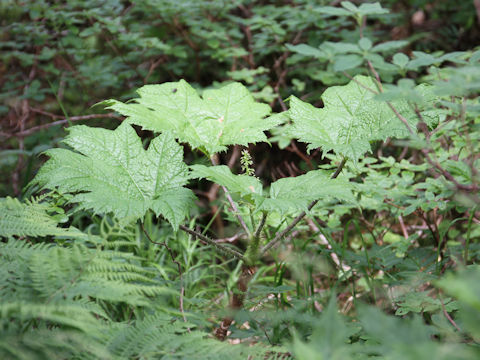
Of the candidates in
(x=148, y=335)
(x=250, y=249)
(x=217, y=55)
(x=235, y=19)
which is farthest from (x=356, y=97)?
(x=235, y=19)

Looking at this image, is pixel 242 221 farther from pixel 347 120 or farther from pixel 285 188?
pixel 347 120

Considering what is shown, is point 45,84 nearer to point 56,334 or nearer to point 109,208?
point 109,208

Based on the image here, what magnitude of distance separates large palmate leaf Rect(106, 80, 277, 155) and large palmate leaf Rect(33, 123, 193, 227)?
64mm

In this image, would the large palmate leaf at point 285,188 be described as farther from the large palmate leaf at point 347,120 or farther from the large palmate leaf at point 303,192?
the large palmate leaf at point 347,120

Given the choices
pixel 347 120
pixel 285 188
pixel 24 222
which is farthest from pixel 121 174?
pixel 347 120

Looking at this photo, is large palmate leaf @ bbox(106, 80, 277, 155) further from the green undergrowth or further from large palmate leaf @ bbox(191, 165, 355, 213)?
large palmate leaf @ bbox(191, 165, 355, 213)

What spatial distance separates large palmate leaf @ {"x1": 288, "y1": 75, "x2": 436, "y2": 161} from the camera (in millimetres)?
1231

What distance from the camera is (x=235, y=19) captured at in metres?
3.07

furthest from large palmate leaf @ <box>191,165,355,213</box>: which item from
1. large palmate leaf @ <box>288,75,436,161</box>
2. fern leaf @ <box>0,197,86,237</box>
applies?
fern leaf @ <box>0,197,86,237</box>

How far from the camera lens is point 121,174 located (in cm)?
125

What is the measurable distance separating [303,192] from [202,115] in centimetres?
52

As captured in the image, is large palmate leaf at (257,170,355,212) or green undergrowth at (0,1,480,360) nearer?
green undergrowth at (0,1,480,360)

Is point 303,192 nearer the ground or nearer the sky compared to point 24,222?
nearer the ground

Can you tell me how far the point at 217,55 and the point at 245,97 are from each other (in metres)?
1.56
